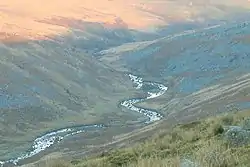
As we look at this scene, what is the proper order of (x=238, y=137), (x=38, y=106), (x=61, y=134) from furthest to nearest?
(x=38, y=106), (x=61, y=134), (x=238, y=137)

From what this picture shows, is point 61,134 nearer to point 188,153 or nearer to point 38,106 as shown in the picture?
point 38,106

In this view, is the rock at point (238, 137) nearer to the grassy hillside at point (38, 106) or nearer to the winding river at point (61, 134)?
the winding river at point (61, 134)

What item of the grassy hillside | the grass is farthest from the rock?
the grassy hillside

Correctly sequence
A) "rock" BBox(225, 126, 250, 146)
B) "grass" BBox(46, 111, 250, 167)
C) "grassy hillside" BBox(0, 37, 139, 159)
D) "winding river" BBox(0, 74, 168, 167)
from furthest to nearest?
1. "grassy hillside" BBox(0, 37, 139, 159)
2. "winding river" BBox(0, 74, 168, 167)
3. "rock" BBox(225, 126, 250, 146)
4. "grass" BBox(46, 111, 250, 167)

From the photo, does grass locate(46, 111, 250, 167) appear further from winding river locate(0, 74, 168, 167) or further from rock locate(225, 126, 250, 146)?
winding river locate(0, 74, 168, 167)

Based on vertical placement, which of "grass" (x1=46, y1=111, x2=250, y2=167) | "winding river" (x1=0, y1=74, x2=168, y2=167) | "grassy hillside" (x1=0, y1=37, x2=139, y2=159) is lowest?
"grass" (x1=46, y1=111, x2=250, y2=167)

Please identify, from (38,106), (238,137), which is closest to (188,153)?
(238,137)

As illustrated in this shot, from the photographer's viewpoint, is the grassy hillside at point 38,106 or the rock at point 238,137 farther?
the grassy hillside at point 38,106

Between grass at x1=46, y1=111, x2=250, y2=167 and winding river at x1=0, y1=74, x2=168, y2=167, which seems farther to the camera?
winding river at x1=0, y1=74, x2=168, y2=167

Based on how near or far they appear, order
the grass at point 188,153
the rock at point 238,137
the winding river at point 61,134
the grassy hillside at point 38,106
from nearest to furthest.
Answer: the grass at point 188,153 < the rock at point 238,137 < the winding river at point 61,134 < the grassy hillside at point 38,106

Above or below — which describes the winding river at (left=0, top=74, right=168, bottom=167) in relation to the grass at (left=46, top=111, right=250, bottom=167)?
above

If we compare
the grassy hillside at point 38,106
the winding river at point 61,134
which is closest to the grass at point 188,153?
the winding river at point 61,134

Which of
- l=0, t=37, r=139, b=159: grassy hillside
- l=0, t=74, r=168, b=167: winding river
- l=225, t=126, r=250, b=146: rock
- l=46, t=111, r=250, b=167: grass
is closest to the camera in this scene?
l=46, t=111, r=250, b=167: grass
